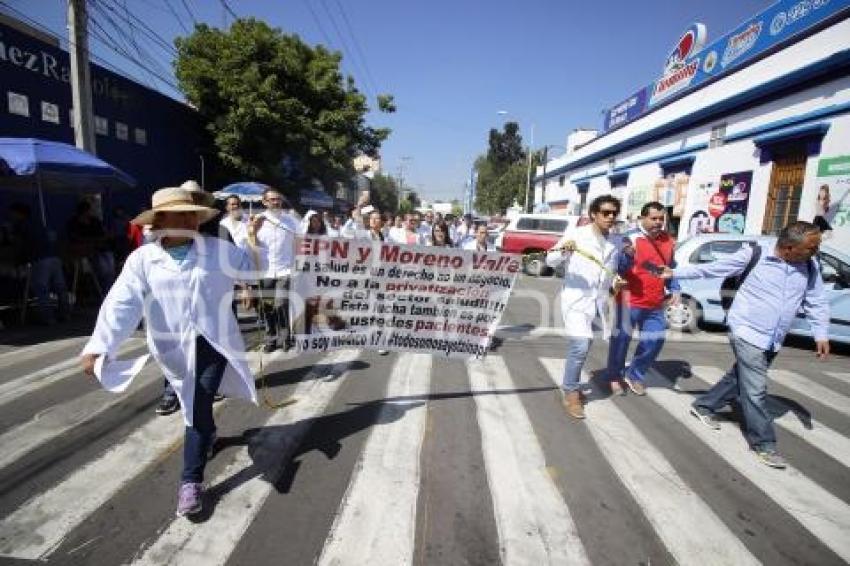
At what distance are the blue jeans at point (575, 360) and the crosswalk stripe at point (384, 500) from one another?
1.42m

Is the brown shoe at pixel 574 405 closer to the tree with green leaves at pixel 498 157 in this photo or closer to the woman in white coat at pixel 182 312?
the woman in white coat at pixel 182 312

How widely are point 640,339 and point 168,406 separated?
15.6ft

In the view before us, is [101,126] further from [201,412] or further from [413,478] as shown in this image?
[413,478]

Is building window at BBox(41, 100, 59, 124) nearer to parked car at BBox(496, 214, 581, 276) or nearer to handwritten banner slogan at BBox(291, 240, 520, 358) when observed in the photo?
handwritten banner slogan at BBox(291, 240, 520, 358)

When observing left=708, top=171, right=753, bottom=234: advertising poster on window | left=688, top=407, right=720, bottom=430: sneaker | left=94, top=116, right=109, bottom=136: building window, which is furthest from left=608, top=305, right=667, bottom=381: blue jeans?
left=94, top=116, right=109, bottom=136: building window

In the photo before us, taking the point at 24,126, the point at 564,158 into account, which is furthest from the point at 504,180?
the point at 24,126

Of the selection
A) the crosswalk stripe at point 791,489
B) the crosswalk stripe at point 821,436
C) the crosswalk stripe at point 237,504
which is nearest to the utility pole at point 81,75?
the crosswalk stripe at point 237,504

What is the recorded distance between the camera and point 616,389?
548cm

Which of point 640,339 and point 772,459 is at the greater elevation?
point 640,339

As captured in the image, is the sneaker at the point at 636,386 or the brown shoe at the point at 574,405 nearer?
A: the brown shoe at the point at 574,405

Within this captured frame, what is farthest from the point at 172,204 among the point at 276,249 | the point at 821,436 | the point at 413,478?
the point at 821,436

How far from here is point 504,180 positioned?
6006cm

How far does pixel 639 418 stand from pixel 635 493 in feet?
5.09

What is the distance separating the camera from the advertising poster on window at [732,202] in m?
14.7
